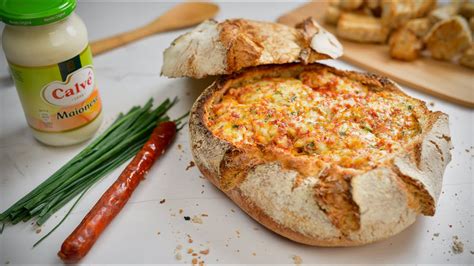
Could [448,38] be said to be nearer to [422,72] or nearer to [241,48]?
[422,72]

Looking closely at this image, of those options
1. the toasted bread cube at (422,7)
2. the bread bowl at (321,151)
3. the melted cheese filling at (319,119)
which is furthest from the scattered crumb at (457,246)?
the toasted bread cube at (422,7)

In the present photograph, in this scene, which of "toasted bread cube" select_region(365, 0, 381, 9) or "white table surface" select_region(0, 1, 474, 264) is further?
"toasted bread cube" select_region(365, 0, 381, 9)

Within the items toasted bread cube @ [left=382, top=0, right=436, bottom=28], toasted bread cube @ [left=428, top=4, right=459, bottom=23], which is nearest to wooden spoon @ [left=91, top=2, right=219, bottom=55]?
toasted bread cube @ [left=382, top=0, right=436, bottom=28]

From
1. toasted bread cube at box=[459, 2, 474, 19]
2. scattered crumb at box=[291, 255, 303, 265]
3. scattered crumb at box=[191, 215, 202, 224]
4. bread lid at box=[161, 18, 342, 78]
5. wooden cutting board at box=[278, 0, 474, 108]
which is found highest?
bread lid at box=[161, 18, 342, 78]

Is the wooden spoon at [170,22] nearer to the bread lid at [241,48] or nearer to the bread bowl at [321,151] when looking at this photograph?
the bread lid at [241,48]

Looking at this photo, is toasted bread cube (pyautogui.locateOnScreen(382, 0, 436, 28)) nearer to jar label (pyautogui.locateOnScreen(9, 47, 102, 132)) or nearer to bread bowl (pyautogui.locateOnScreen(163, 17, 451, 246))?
bread bowl (pyautogui.locateOnScreen(163, 17, 451, 246))

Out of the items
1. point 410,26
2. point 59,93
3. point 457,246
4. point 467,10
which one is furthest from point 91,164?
point 467,10

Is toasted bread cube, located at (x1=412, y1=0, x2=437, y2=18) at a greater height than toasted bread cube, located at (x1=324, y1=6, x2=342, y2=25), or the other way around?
toasted bread cube, located at (x1=412, y1=0, x2=437, y2=18)
